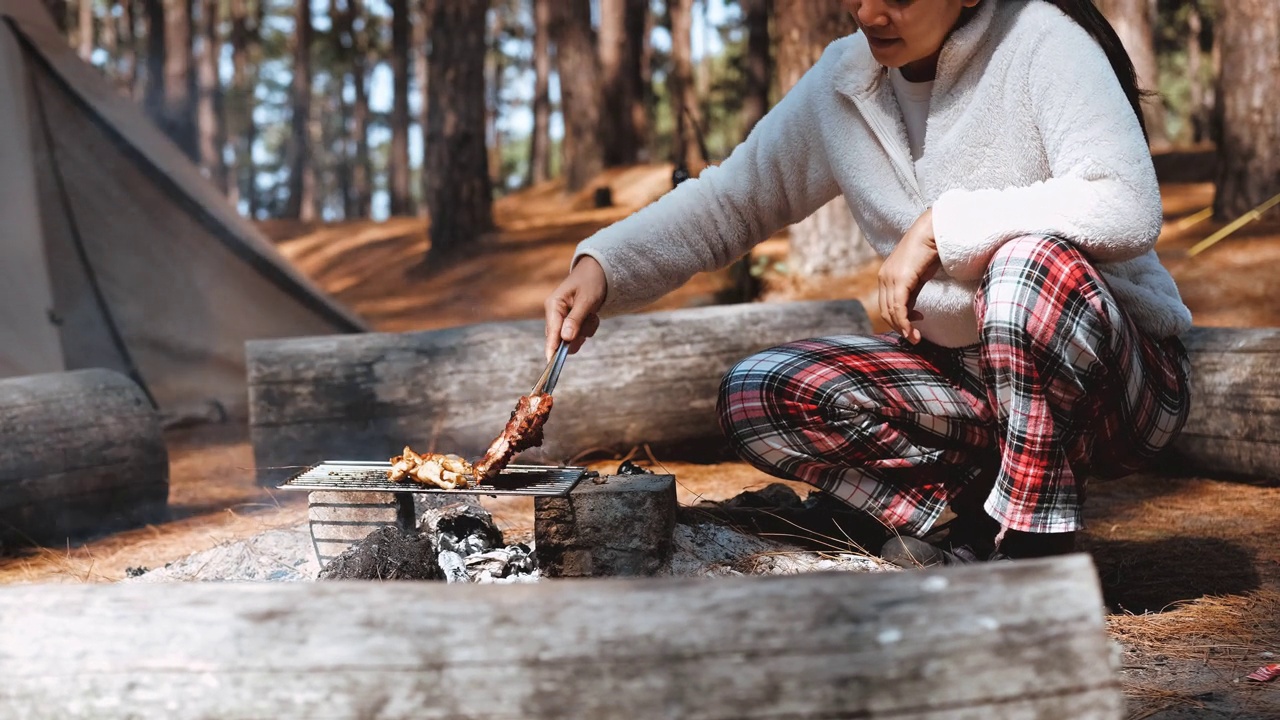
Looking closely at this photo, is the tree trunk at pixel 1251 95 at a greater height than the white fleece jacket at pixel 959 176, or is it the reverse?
the tree trunk at pixel 1251 95

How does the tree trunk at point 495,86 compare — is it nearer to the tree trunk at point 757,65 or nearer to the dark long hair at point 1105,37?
the tree trunk at point 757,65

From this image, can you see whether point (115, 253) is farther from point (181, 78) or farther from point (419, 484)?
point (181, 78)

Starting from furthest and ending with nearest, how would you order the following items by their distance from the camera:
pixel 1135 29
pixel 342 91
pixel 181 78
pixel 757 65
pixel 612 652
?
1. pixel 342 91
2. pixel 181 78
3. pixel 757 65
4. pixel 1135 29
5. pixel 612 652

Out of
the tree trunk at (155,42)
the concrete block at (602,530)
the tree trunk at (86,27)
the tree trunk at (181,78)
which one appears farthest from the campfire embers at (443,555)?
the tree trunk at (86,27)

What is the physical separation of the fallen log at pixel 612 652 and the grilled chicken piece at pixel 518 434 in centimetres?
115

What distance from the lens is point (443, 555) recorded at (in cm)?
291

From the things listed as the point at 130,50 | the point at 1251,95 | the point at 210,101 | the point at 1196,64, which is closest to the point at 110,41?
the point at 130,50

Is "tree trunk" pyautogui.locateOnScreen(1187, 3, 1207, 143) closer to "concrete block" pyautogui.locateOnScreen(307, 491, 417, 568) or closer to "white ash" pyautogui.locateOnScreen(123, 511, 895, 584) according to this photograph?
"white ash" pyautogui.locateOnScreen(123, 511, 895, 584)


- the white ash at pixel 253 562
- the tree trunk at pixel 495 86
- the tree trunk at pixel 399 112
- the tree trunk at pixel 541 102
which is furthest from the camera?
the tree trunk at pixel 495 86

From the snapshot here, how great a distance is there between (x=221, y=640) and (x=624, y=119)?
16.4 metres

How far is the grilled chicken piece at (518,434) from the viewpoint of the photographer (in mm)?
2736

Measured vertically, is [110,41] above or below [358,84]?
above

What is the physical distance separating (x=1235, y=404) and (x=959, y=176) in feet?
7.69

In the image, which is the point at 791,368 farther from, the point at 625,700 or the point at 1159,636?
the point at 625,700
